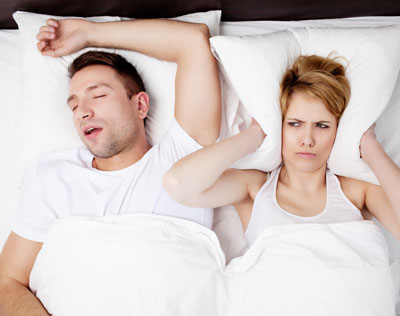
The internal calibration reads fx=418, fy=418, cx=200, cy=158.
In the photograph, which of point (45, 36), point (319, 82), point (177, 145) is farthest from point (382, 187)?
point (45, 36)

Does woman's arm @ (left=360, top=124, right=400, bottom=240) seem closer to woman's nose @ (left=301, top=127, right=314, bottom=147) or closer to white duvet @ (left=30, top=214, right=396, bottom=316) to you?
white duvet @ (left=30, top=214, right=396, bottom=316)

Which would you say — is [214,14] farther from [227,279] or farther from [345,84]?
[227,279]

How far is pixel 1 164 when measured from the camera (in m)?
1.66

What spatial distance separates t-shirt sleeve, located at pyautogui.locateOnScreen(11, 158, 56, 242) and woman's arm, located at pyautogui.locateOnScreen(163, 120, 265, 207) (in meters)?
0.46

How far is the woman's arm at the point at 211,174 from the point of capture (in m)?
1.28

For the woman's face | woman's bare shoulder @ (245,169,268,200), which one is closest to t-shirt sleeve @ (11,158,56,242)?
woman's bare shoulder @ (245,169,268,200)

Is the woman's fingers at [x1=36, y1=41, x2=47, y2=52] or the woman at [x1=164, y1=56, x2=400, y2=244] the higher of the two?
the woman's fingers at [x1=36, y1=41, x2=47, y2=52]

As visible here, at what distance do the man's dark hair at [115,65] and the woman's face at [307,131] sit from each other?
563 millimetres

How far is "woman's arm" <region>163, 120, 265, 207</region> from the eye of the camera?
128 centimetres

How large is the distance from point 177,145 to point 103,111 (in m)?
0.28

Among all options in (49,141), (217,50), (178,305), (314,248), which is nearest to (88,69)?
(49,141)

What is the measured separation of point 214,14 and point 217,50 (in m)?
0.32

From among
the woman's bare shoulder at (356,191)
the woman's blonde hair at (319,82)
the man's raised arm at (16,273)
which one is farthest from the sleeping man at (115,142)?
the woman's bare shoulder at (356,191)

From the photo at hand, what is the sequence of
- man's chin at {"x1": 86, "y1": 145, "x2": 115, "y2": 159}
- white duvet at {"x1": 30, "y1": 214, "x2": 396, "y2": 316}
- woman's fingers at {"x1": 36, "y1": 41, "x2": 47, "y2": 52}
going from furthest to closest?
woman's fingers at {"x1": 36, "y1": 41, "x2": 47, "y2": 52}
man's chin at {"x1": 86, "y1": 145, "x2": 115, "y2": 159}
white duvet at {"x1": 30, "y1": 214, "x2": 396, "y2": 316}
